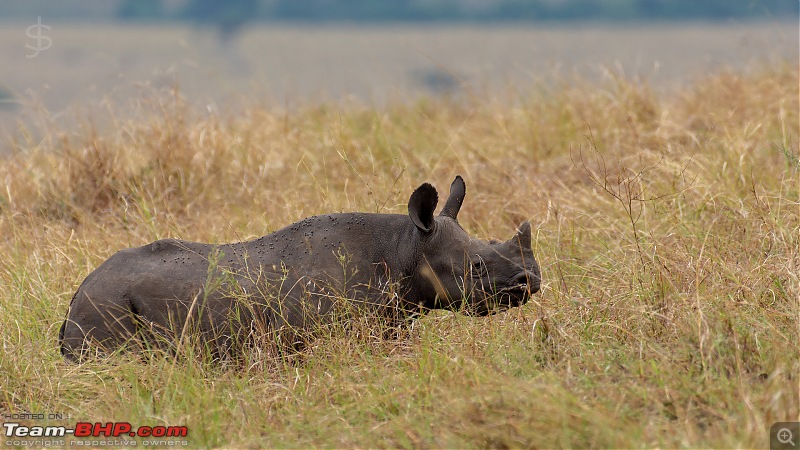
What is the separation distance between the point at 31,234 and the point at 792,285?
18.4 ft

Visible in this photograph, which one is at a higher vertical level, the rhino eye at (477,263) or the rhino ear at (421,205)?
the rhino ear at (421,205)

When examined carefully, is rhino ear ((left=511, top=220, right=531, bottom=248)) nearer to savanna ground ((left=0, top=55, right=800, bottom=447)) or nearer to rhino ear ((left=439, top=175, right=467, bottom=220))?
savanna ground ((left=0, top=55, right=800, bottom=447))

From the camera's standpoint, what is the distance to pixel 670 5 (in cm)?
8238

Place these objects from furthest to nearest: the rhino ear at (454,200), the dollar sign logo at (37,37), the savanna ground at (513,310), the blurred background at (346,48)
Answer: the blurred background at (346,48) < the dollar sign logo at (37,37) < the rhino ear at (454,200) < the savanna ground at (513,310)

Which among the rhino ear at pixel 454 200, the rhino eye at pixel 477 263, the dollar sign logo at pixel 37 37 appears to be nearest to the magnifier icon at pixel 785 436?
the rhino eye at pixel 477 263

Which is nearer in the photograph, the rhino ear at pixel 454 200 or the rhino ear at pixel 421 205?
the rhino ear at pixel 421 205

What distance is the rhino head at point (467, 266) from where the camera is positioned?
19.1 ft

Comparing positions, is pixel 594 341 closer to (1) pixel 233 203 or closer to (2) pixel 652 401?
(2) pixel 652 401

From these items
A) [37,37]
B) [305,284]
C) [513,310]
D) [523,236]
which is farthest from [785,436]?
[37,37]

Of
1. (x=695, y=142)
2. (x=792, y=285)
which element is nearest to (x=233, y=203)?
(x=695, y=142)

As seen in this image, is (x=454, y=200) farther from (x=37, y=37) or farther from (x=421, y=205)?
(x=37, y=37)

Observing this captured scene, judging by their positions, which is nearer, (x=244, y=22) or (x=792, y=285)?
(x=792, y=285)

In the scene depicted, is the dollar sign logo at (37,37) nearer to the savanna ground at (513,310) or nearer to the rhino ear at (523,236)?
the savanna ground at (513,310)

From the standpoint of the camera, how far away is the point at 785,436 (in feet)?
14.3
